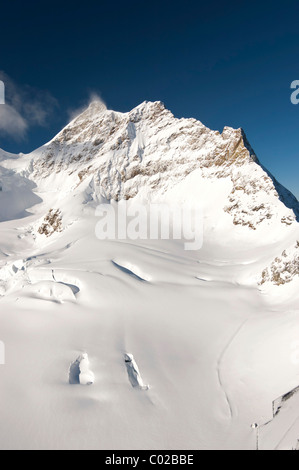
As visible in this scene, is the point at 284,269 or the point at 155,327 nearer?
the point at 155,327

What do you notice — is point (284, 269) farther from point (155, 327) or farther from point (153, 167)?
point (153, 167)

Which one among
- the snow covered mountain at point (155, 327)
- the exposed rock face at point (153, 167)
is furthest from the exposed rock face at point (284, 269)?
the exposed rock face at point (153, 167)

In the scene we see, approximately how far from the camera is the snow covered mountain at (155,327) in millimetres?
9984

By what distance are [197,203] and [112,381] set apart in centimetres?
4160

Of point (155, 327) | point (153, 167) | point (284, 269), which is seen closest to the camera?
point (155, 327)

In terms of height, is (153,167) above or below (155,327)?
above

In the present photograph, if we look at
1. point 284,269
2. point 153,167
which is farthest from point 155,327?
point 153,167

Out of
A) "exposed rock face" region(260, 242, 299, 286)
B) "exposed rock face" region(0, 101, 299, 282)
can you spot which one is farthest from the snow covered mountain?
"exposed rock face" region(0, 101, 299, 282)

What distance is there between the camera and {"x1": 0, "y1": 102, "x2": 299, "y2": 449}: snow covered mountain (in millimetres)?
9984

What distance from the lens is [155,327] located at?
54.2 ft

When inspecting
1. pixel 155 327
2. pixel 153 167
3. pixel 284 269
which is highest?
pixel 153 167

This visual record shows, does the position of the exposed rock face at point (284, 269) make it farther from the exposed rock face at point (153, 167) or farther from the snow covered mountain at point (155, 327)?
the exposed rock face at point (153, 167)

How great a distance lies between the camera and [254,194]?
4153cm

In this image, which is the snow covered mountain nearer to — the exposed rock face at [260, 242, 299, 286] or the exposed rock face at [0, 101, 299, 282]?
the exposed rock face at [260, 242, 299, 286]
